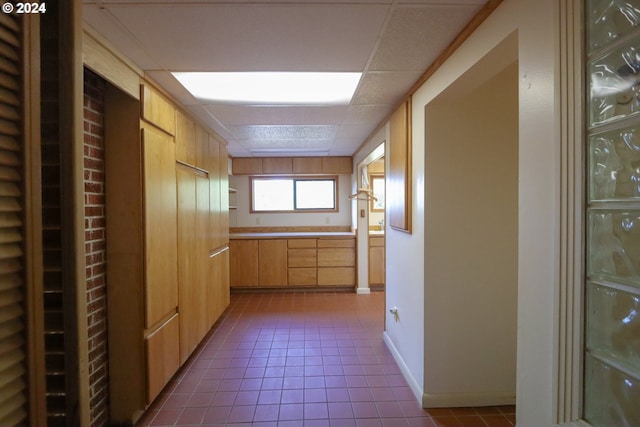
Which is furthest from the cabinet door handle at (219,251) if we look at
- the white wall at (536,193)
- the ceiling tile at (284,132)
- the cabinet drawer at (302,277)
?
the white wall at (536,193)

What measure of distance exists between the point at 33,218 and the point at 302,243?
Result: 423 centimetres

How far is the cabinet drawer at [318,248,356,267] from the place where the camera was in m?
4.90

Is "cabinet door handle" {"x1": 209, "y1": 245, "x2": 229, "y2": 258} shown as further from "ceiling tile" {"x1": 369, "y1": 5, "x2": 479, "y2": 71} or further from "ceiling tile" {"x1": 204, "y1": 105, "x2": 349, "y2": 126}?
"ceiling tile" {"x1": 369, "y1": 5, "x2": 479, "y2": 71}

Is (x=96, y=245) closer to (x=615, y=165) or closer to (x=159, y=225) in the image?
(x=159, y=225)

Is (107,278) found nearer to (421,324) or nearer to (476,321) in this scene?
(421,324)

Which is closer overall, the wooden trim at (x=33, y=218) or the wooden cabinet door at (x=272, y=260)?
the wooden trim at (x=33, y=218)

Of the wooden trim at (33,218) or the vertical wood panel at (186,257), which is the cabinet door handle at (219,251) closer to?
the vertical wood panel at (186,257)

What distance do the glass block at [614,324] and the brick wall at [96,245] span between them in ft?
6.94

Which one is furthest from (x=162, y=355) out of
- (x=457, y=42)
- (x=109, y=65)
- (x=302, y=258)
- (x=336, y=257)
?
(x=336, y=257)

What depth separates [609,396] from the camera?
0.80 meters

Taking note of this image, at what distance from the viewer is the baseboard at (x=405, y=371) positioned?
2070mm

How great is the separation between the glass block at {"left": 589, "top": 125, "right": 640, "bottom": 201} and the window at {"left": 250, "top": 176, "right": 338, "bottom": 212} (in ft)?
15.4

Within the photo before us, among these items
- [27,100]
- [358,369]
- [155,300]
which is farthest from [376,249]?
[27,100]

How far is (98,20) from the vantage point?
1.33 metres
